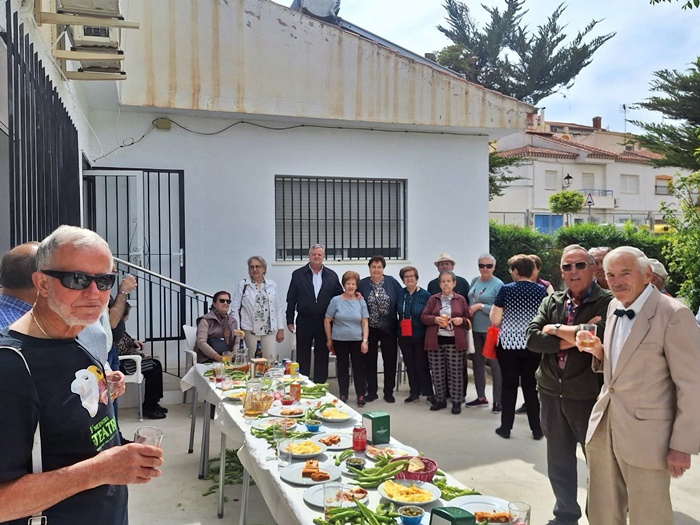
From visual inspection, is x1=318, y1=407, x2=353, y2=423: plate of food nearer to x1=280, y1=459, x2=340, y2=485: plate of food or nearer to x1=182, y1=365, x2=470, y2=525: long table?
x1=182, y1=365, x2=470, y2=525: long table

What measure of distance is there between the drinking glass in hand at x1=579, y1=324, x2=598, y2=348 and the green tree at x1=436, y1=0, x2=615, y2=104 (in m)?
22.4

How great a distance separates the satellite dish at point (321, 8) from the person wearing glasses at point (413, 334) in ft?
22.9

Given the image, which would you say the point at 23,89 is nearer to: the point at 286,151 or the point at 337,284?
the point at 337,284

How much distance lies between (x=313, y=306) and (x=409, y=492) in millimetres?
4423

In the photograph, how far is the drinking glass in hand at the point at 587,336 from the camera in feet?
9.63

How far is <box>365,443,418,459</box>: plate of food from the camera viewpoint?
2666mm

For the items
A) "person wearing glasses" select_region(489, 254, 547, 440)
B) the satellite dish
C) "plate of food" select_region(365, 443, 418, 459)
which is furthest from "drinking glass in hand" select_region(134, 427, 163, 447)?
the satellite dish

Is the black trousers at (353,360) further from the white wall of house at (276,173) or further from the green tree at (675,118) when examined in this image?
the green tree at (675,118)

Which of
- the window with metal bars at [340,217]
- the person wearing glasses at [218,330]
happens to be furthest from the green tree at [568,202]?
the person wearing glasses at [218,330]

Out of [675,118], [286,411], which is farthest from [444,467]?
[675,118]

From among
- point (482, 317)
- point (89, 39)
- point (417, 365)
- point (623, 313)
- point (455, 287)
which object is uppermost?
point (89, 39)

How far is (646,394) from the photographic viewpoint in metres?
2.68

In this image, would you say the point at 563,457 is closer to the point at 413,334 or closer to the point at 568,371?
the point at 568,371

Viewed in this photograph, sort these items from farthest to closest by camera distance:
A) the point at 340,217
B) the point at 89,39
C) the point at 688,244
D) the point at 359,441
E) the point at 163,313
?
the point at 340,217, the point at 688,244, the point at 163,313, the point at 89,39, the point at 359,441
